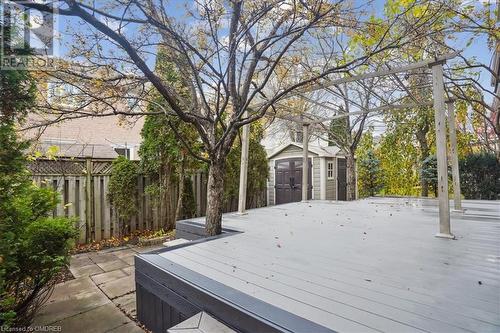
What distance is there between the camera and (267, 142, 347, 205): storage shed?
939cm

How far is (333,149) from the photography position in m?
10.5

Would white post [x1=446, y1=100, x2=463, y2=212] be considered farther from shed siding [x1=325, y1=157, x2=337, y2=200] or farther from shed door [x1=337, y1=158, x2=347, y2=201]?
shed door [x1=337, y1=158, x2=347, y2=201]

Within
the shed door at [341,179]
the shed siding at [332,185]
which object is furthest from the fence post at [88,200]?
the shed door at [341,179]

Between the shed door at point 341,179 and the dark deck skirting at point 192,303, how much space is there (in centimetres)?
873

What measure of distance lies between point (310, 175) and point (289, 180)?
0.84 meters

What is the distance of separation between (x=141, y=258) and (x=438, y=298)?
2267 millimetres

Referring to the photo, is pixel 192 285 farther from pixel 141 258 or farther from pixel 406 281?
pixel 406 281

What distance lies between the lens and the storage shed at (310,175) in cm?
939

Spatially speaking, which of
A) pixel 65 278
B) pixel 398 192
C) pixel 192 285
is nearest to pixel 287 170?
pixel 398 192

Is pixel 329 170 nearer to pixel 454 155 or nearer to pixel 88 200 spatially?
pixel 454 155

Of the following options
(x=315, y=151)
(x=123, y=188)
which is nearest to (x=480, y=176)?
(x=315, y=151)

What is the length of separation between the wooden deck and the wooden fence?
3.30 m

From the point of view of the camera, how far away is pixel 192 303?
171cm

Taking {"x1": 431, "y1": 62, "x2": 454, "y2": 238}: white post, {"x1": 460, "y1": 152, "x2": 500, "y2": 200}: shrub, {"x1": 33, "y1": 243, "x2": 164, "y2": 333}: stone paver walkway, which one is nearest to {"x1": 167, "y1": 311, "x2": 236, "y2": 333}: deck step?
{"x1": 33, "y1": 243, "x2": 164, "y2": 333}: stone paver walkway
